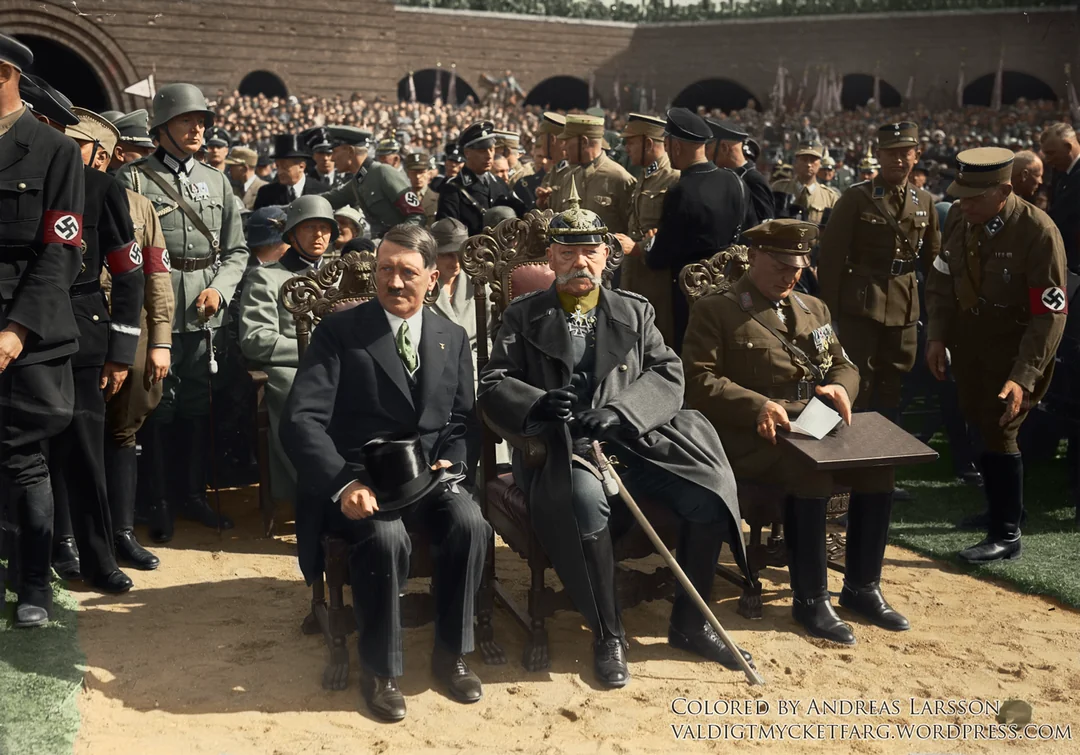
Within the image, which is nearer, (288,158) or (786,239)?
(786,239)

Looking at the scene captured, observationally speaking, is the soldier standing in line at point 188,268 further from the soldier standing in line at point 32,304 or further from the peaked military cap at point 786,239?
the peaked military cap at point 786,239

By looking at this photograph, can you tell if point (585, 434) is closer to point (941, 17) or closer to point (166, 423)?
point (166, 423)

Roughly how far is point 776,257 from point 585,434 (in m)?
1.27

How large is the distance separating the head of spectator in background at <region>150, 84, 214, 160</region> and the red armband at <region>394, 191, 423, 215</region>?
2.51 metres

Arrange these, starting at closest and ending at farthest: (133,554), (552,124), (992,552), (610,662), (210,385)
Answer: (610,662) → (133,554) → (992,552) → (210,385) → (552,124)

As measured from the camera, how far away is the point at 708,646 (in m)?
4.60

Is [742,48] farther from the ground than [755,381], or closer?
farther from the ground

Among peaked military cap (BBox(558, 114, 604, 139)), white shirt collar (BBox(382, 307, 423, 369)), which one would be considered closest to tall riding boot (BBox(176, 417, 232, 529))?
white shirt collar (BBox(382, 307, 423, 369))

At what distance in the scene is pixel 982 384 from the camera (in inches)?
233

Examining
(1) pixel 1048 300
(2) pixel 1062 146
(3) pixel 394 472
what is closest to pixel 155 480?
(3) pixel 394 472

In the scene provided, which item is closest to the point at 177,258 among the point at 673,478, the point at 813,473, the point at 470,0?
the point at 673,478

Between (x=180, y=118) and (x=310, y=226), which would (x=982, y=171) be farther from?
(x=180, y=118)

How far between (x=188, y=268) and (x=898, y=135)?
4.05 meters

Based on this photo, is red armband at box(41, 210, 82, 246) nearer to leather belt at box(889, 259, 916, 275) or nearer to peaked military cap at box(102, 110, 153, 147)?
peaked military cap at box(102, 110, 153, 147)
